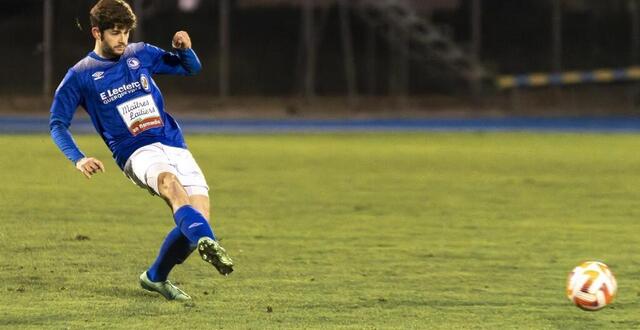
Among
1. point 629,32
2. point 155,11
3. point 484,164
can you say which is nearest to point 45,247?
point 484,164

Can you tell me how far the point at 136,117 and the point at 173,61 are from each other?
0.52 m

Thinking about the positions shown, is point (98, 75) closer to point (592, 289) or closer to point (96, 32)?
point (96, 32)

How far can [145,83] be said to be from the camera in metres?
7.72

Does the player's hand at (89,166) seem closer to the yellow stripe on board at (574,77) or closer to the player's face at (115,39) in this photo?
the player's face at (115,39)

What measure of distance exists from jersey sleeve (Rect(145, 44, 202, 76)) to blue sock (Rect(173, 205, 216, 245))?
1.06 meters

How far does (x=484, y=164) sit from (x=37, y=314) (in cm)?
1288

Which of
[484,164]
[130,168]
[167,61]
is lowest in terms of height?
[484,164]

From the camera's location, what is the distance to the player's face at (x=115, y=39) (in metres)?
7.41

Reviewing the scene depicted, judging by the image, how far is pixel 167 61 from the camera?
800 cm

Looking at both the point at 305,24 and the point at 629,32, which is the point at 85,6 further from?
the point at 629,32

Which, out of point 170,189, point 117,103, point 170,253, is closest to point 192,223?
point 170,189

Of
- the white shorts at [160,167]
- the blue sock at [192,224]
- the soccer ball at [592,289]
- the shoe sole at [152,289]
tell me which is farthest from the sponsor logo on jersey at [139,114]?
the soccer ball at [592,289]

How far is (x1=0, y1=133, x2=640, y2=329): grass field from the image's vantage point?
745cm

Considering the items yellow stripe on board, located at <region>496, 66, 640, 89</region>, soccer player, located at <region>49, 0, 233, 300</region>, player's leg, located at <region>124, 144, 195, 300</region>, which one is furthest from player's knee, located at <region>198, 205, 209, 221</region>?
yellow stripe on board, located at <region>496, 66, 640, 89</region>
